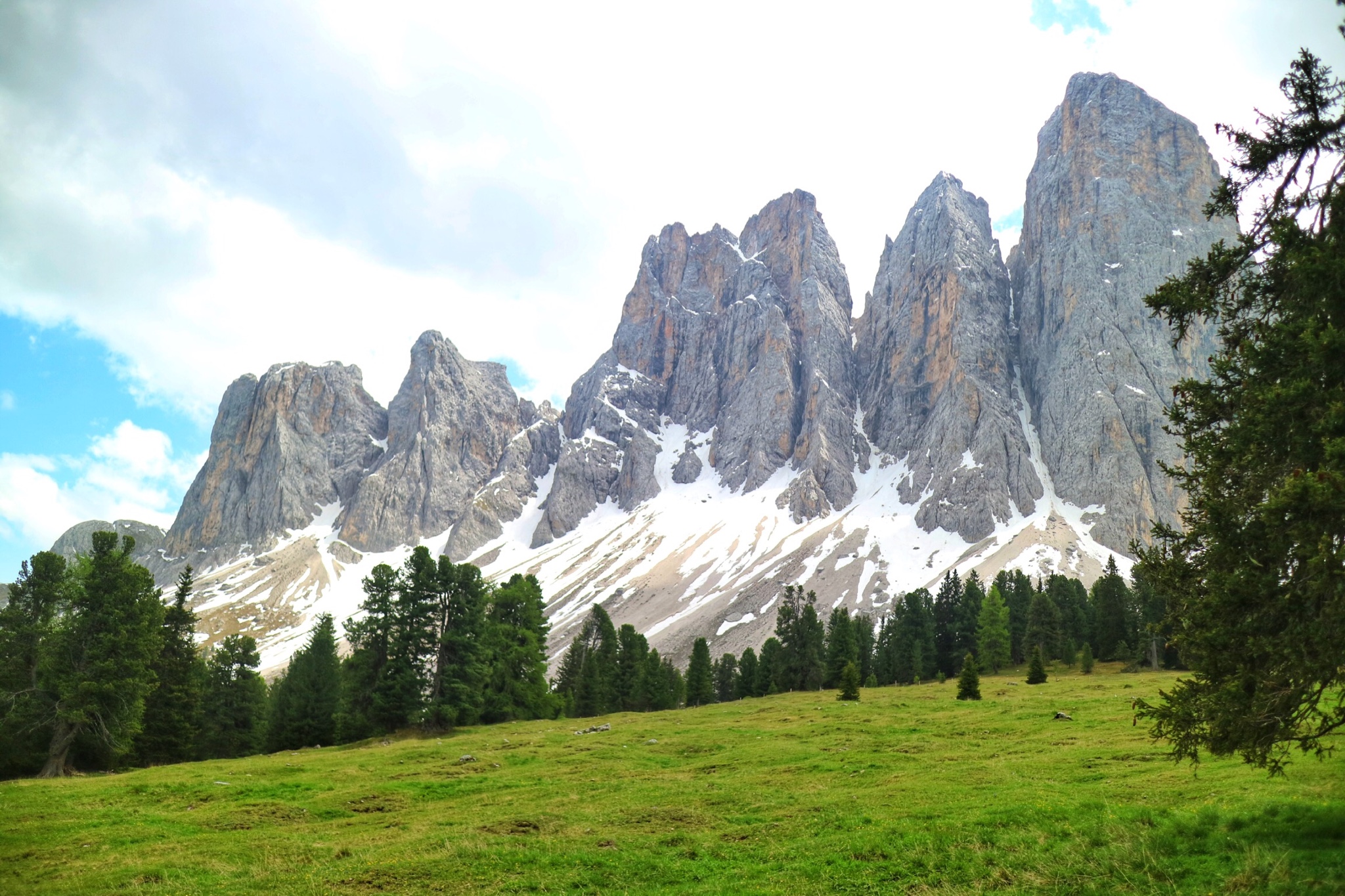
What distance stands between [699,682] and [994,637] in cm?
3362

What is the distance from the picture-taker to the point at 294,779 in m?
29.1

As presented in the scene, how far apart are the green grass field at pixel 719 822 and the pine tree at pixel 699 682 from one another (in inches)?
1929

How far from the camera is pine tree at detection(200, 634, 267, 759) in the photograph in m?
52.0

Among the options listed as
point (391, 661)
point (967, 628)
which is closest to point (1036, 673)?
point (967, 628)

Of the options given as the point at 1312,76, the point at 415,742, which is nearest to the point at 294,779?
the point at 415,742

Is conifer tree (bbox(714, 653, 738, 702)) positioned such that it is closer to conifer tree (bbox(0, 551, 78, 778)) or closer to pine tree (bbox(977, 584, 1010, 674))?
pine tree (bbox(977, 584, 1010, 674))

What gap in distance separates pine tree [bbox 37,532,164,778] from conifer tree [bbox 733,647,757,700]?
199ft

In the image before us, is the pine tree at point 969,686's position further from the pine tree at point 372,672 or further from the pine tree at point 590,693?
the pine tree at point 372,672

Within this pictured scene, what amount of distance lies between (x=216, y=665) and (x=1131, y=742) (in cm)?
5590

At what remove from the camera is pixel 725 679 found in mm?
95875

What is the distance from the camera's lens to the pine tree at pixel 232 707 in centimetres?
5200

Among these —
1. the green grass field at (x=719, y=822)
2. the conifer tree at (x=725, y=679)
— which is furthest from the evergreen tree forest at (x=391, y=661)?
the green grass field at (x=719, y=822)

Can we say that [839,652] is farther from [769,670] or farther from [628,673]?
[628,673]

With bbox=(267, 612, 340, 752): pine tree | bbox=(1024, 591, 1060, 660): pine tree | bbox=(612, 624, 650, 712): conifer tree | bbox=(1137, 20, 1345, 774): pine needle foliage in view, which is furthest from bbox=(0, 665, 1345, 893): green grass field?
bbox=(1024, 591, 1060, 660): pine tree
